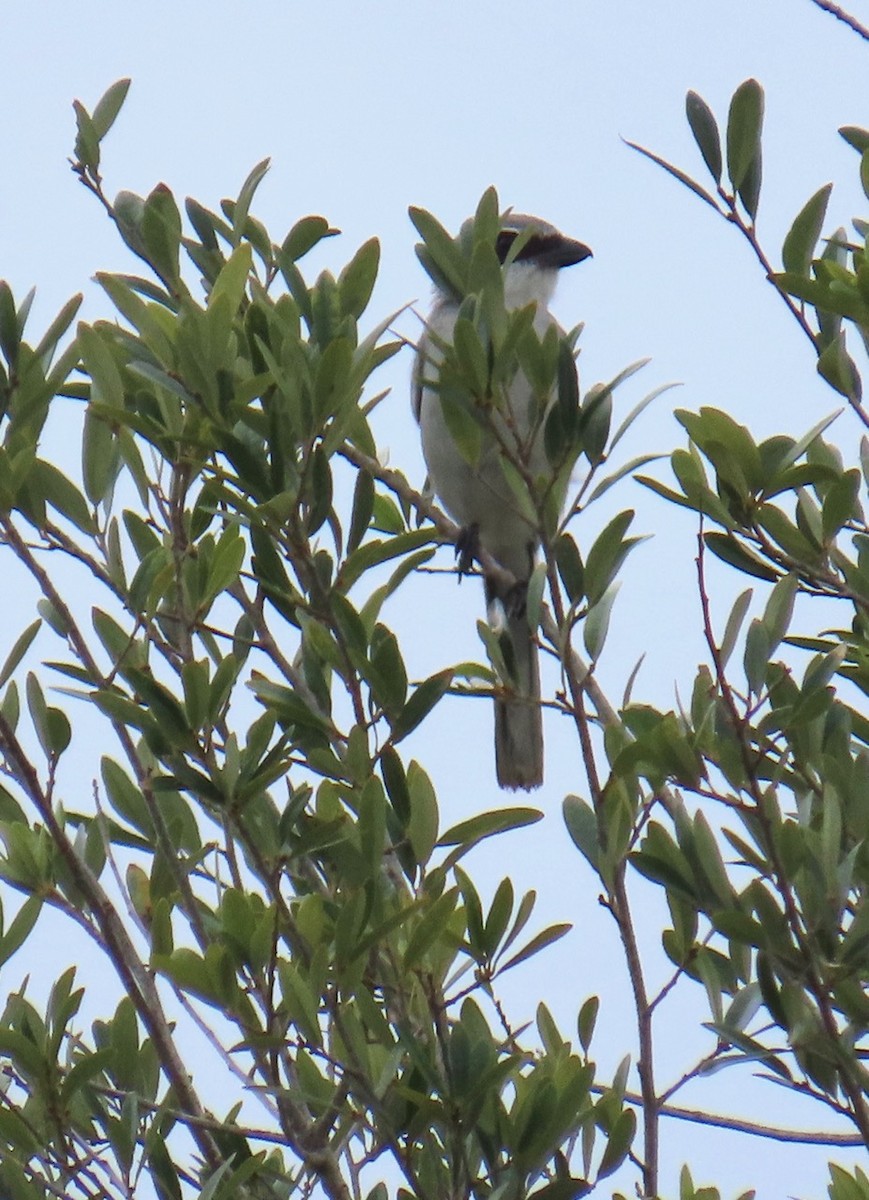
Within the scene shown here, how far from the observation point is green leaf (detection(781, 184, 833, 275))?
95.5 inches

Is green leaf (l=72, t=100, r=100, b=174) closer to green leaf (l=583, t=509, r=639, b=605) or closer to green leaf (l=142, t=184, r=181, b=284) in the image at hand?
green leaf (l=142, t=184, r=181, b=284)

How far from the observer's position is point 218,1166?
2018 millimetres

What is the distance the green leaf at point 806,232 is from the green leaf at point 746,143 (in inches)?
3.0

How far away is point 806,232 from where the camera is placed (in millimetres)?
2426

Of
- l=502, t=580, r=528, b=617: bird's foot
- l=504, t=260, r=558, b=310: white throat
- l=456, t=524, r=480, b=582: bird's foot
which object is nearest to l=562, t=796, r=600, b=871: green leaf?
l=456, t=524, r=480, b=582: bird's foot

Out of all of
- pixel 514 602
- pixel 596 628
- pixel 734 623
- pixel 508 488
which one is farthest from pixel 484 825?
pixel 514 602

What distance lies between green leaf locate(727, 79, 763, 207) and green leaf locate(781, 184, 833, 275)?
0.25 feet

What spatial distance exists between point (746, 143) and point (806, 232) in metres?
0.16

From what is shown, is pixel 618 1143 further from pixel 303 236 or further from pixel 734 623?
pixel 303 236

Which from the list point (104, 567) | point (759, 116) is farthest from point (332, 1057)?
point (759, 116)

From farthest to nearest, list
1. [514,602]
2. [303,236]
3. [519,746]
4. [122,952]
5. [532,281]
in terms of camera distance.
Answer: [532,281] → [514,602] → [519,746] → [303,236] → [122,952]

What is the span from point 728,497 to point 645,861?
618 millimetres

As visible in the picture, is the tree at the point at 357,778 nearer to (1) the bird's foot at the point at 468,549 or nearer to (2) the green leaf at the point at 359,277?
(2) the green leaf at the point at 359,277

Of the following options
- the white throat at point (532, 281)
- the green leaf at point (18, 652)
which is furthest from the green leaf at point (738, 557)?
the white throat at point (532, 281)
